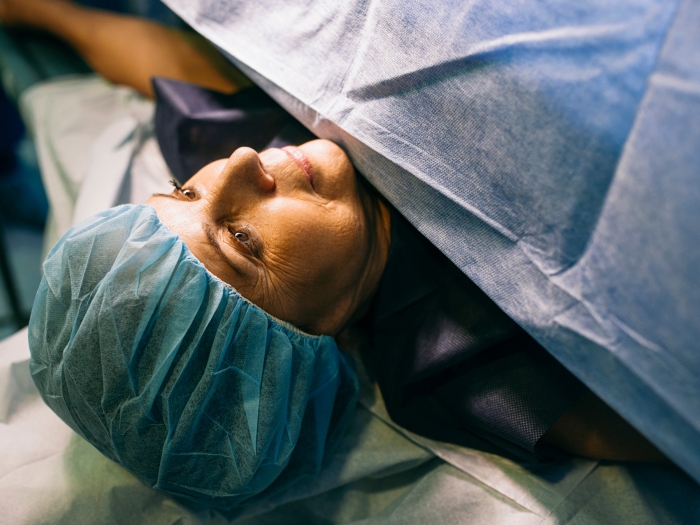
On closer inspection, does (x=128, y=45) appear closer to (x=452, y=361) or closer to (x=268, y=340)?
(x=268, y=340)

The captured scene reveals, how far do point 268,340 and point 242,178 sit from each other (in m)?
0.24

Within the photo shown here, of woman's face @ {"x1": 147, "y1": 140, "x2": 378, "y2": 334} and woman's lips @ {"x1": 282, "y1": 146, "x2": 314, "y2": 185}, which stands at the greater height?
woman's lips @ {"x1": 282, "y1": 146, "x2": 314, "y2": 185}

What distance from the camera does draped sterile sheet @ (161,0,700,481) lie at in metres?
0.48

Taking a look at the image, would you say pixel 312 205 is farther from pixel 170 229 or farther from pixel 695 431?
pixel 695 431

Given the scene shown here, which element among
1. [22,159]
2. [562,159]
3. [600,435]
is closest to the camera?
[562,159]

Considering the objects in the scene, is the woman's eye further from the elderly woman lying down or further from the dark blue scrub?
the dark blue scrub

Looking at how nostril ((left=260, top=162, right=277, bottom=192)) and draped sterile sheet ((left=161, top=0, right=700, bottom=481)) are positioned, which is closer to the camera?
draped sterile sheet ((left=161, top=0, right=700, bottom=481))

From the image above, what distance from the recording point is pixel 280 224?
75 centimetres

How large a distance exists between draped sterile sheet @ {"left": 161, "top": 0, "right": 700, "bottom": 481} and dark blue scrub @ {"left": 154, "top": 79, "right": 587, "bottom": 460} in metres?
0.13

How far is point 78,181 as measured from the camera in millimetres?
1243

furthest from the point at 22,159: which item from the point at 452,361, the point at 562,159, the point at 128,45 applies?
the point at 562,159

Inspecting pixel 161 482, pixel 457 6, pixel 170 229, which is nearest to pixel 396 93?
pixel 457 6

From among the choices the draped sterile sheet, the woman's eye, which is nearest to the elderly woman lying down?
the woman's eye

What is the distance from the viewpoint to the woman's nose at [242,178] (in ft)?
2.48
